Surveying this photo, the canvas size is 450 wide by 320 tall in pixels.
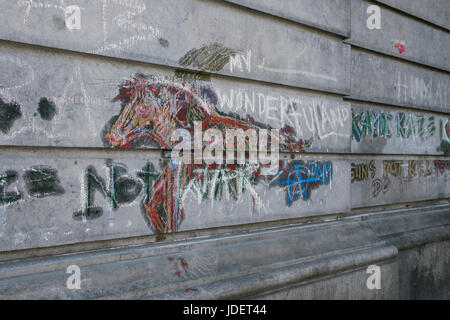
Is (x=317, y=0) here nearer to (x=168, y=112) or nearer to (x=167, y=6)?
(x=167, y=6)

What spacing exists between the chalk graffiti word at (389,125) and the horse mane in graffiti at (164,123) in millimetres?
2236

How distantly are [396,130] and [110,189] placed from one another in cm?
425

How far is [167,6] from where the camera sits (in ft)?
11.1

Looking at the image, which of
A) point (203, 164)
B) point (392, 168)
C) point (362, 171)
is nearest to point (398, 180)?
point (392, 168)

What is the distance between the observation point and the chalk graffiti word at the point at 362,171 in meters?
5.22

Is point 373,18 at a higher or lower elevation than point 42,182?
higher

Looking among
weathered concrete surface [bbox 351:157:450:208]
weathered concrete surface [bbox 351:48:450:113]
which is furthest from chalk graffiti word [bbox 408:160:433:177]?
weathered concrete surface [bbox 351:48:450:113]

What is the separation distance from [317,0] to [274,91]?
1211mm

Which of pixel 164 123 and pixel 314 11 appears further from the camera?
pixel 314 11

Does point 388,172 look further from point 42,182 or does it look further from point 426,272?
point 42,182

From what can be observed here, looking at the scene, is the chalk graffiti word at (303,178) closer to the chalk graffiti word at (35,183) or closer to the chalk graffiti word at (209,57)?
the chalk graffiti word at (209,57)

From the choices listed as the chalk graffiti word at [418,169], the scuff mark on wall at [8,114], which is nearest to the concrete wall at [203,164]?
the scuff mark on wall at [8,114]

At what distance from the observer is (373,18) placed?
5.30 meters
